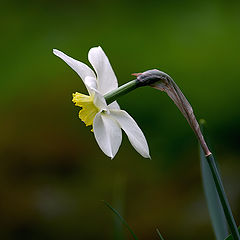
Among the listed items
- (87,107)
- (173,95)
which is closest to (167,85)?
(173,95)

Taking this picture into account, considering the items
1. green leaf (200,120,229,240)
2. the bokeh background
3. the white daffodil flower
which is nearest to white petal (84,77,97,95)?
the white daffodil flower

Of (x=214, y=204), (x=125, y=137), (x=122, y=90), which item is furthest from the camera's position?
(x=125, y=137)

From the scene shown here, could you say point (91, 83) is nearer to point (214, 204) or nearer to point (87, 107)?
point (87, 107)

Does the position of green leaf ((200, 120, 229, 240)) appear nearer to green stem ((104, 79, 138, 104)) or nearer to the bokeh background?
green stem ((104, 79, 138, 104))

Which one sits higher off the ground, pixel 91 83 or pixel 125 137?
pixel 91 83

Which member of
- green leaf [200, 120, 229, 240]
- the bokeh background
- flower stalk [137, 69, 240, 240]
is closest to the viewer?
flower stalk [137, 69, 240, 240]

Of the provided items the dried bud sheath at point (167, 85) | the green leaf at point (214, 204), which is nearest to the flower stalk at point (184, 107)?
the dried bud sheath at point (167, 85)
